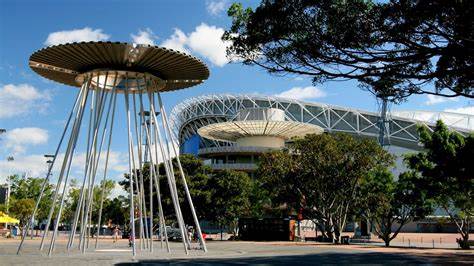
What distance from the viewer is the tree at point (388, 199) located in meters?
40.9

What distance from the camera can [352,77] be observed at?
15727mm

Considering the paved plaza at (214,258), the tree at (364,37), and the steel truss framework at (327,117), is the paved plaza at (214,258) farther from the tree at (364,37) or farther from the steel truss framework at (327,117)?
the steel truss framework at (327,117)

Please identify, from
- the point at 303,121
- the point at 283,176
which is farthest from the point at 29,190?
the point at 303,121

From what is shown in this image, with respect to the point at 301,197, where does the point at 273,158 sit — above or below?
above

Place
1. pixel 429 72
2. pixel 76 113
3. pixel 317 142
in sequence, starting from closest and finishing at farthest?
pixel 429 72 → pixel 76 113 → pixel 317 142

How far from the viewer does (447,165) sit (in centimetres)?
2800

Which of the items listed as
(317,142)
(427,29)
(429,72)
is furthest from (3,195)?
(317,142)

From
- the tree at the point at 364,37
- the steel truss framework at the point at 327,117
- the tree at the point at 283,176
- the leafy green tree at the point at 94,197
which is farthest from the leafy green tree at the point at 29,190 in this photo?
the tree at the point at 364,37

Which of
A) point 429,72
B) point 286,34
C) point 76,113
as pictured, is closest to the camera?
point 286,34

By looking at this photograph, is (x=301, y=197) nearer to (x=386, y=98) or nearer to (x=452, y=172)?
(x=452, y=172)

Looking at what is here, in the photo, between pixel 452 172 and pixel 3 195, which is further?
pixel 452 172

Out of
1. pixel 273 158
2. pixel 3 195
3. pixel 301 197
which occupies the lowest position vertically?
pixel 3 195

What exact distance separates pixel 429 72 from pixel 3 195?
1322cm

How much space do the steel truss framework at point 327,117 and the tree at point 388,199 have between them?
51.0m
